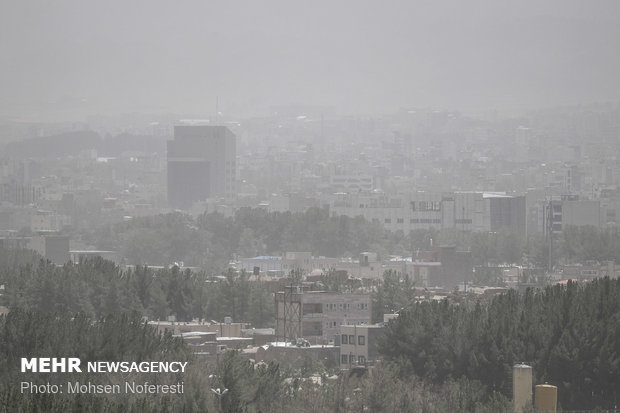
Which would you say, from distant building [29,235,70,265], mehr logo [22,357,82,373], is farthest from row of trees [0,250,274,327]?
distant building [29,235,70,265]

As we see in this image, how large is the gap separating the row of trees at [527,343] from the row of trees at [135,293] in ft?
38.4

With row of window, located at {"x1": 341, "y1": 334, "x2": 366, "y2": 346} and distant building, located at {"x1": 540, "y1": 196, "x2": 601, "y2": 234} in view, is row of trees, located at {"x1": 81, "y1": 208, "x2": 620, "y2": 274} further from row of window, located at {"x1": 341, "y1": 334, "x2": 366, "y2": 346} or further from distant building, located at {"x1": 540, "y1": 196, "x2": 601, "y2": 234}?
row of window, located at {"x1": 341, "y1": 334, "x2": 366, "y2": 346}

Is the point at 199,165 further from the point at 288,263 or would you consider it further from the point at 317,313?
the point at 317,313

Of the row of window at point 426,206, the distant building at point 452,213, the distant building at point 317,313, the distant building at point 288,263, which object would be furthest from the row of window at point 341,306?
the row of window at point 426,206

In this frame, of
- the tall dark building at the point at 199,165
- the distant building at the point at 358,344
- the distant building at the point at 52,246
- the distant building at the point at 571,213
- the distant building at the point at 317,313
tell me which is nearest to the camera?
the distant building at the point at 358,344

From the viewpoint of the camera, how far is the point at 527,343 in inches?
1185

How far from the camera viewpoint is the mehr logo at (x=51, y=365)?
25.4m

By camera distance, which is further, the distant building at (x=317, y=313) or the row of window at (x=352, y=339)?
the distant building at (x=317, y=313)

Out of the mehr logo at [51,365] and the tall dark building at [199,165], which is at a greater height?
the tall dark building at [199,165]

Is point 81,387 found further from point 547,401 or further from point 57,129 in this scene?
point 57,129

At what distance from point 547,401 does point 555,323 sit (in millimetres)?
5237

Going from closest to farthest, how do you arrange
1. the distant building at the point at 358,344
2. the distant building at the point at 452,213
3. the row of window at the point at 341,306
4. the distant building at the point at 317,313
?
the distant building at the point at 358,344, the distant building at the point at 317,313, the row of window at the point at 341,306, the distant building at the point at 452,213

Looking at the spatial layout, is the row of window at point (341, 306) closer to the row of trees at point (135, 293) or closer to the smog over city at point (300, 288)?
the smog over city at point (300, 288)

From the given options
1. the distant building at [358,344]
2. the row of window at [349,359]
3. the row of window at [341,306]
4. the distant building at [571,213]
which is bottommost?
the row of window at [349,359]
